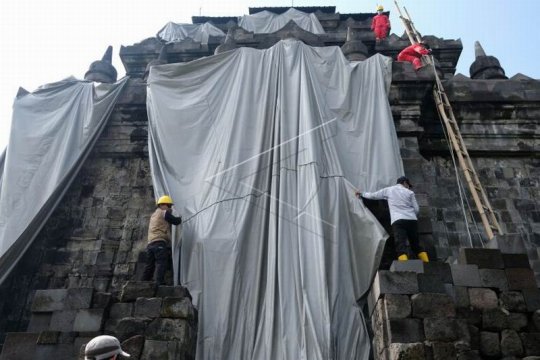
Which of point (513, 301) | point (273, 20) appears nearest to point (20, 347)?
point (513, 301)

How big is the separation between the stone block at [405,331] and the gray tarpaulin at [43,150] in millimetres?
6045

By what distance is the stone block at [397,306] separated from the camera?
19.1 ft

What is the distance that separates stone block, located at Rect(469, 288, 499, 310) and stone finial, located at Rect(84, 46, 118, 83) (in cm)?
981

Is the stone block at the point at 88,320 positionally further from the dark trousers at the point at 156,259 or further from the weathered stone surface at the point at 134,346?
the dark trousers at the point at 156,259

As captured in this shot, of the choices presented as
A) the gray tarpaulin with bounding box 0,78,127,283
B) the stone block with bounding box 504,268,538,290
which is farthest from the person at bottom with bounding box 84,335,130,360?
the gray tarpaulin with bounding box 0,78,127,283

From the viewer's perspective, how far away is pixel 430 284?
238 inches

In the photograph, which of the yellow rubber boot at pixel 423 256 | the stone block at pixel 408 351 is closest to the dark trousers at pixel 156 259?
the stone block at pixel 408 351

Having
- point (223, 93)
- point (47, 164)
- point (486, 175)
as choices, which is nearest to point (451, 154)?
point (486, 175)

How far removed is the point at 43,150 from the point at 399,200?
253 inches

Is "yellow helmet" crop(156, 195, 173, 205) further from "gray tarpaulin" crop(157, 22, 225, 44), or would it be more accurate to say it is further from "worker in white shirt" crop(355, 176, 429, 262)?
"gray tarpaulin" crop(157, 22, 225, 44)

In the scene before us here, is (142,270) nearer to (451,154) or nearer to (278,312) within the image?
(278,312)

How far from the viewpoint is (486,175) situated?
32.1 feet

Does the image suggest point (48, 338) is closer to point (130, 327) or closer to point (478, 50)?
point (130, 327)

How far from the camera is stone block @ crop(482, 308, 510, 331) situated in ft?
20.4
